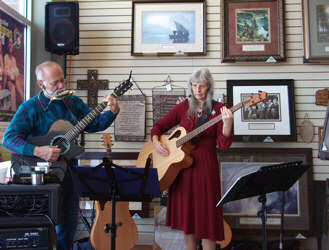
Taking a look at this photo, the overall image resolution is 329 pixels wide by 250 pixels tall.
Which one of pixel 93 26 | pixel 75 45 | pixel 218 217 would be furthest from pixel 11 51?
pixel 218 217

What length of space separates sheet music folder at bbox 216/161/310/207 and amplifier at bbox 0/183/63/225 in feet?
3.31

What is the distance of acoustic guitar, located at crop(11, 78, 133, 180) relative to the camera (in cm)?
247

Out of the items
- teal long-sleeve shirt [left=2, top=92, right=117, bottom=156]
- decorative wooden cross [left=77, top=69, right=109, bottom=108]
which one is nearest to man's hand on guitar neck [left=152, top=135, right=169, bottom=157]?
teal long-sleeve shirt [left=2, top=92, right=117, bottom=156]

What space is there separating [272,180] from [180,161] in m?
0.71

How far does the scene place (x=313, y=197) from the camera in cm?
358

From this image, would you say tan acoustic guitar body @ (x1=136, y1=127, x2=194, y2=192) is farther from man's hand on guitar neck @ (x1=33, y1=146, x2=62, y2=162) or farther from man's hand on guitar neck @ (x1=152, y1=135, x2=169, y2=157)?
man's hand on guitar neck @ (x1=33, y1=146, x2=62, y2=162)

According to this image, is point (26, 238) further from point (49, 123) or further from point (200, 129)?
point (200, 129)

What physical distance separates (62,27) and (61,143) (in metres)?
Result: 1.66

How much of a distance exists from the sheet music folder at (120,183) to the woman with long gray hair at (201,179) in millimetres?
556

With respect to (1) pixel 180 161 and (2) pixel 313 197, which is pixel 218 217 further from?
(2) pixel 313 197

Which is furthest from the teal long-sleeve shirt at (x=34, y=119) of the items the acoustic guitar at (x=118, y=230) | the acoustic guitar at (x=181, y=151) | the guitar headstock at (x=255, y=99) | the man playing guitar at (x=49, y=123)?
the guitar headstock at (x=255, y=99)

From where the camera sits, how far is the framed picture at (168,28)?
3.83 meters

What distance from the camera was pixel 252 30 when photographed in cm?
380

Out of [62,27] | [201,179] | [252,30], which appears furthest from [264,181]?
[62,27]
